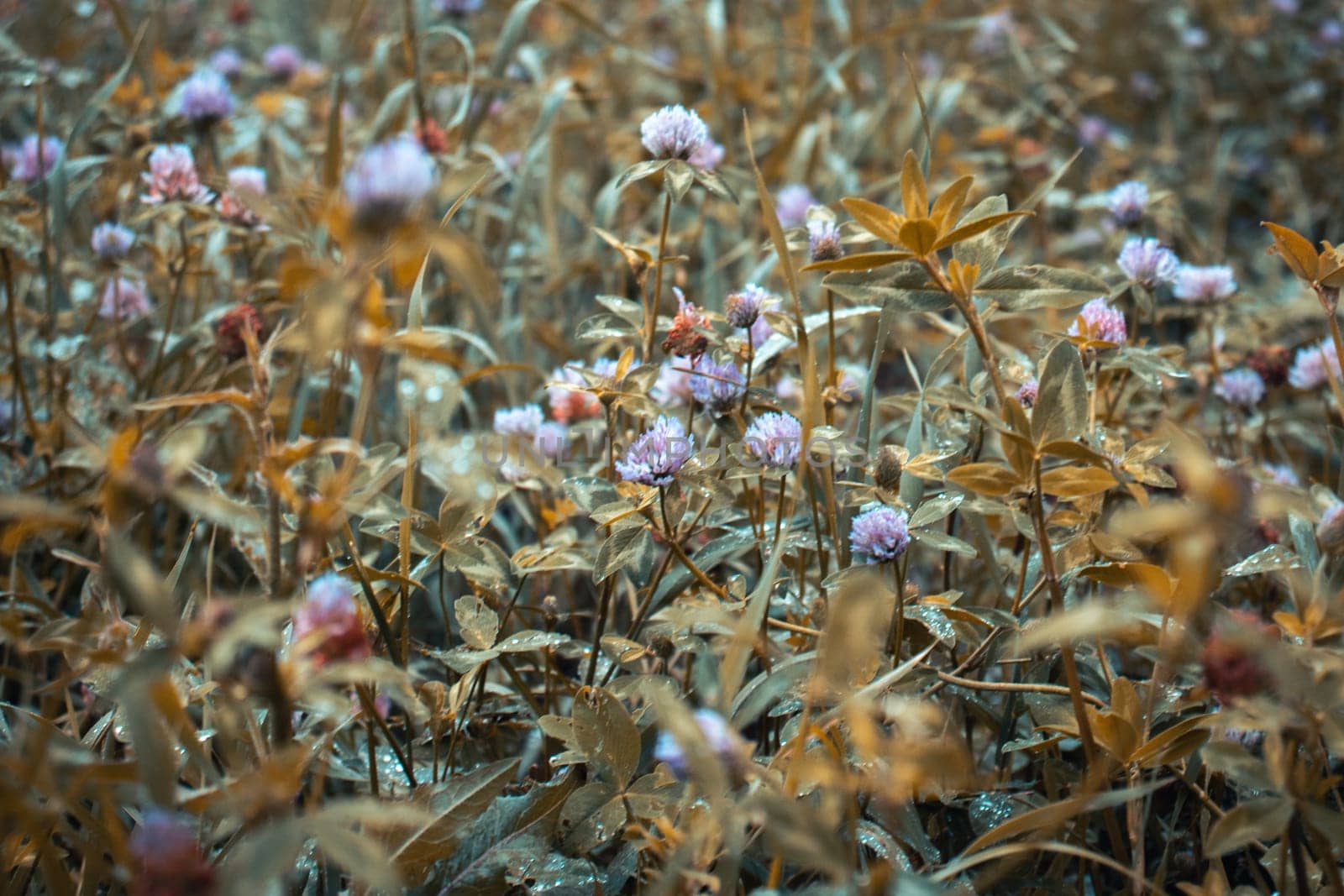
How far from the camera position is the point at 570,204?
1969mm

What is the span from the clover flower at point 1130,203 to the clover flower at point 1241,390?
0.70 ft

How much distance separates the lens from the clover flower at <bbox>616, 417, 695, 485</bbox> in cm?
79

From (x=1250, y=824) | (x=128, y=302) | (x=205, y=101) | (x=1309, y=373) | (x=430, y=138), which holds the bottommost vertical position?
(x=1309, y=373)

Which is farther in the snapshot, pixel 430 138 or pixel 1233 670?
pixel 430 138

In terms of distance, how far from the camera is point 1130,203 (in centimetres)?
126

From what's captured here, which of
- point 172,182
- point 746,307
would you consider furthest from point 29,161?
point 746,307

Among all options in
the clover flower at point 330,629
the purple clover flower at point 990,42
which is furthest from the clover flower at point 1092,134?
the clover flower at point 330,629

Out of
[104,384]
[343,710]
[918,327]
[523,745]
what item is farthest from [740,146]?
[343,710]

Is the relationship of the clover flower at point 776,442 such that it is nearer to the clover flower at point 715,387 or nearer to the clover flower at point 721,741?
the clover flower at point 715,387

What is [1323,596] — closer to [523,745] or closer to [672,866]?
[672,866]

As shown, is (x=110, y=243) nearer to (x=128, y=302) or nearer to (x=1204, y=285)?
(x=128, y=302)

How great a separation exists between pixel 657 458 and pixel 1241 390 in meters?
0.78

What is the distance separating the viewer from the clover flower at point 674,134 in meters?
0.93

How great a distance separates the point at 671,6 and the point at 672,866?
187 cm
